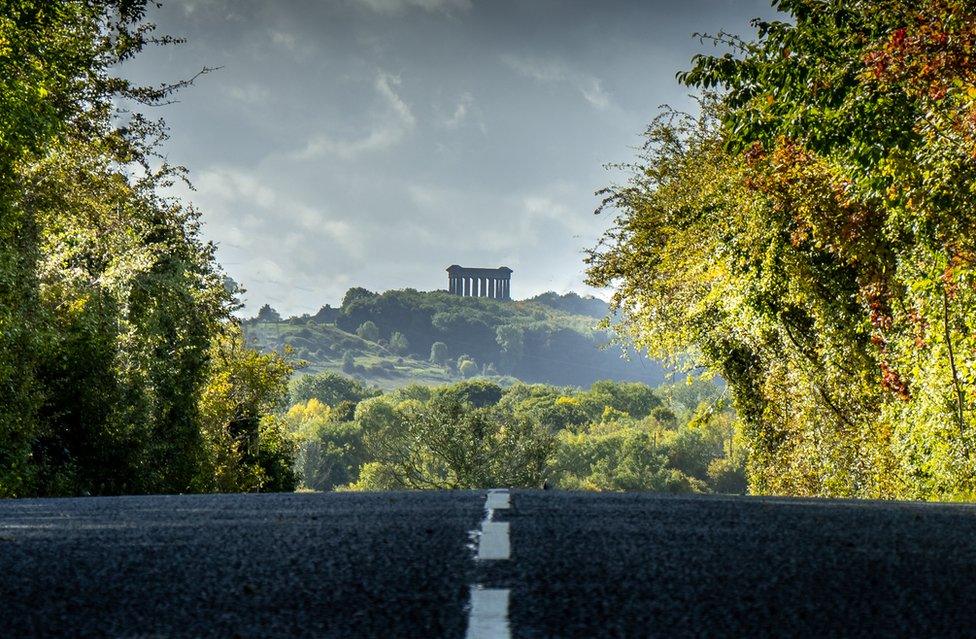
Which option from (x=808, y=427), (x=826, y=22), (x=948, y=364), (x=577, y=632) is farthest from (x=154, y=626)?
(x=808, y=427)

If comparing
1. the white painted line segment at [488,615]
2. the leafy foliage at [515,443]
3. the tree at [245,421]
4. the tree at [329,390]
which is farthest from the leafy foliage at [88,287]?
the tree at [329,390]

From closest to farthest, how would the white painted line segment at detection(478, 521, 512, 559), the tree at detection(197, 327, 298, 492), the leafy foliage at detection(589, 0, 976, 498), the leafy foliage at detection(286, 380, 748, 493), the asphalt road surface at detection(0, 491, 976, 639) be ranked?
1. the asphalt road surface at detection(0, 491, 976, 639)
2. the white painted line segment at detection(478, 521, 512, 559)
3. the leafy foliage at detection(589, 0, 976, 498)
4. the tree at detection(197, 327, 298, 492)
5. the leafy foliage at detection(286, 380, 748, 493)

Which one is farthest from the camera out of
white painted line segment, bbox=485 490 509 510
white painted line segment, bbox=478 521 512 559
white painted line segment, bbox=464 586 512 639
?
white painted line segment, bbox=485 490 509 510

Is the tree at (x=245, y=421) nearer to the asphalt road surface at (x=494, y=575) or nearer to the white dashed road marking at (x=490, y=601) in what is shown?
the asphalt road surface at (x=494, y=575)

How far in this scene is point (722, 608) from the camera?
10.2 ft

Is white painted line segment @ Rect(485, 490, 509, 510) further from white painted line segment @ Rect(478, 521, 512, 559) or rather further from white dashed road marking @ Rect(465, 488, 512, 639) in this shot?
white dashed road marking @ Rect(465, 488, 512, 639)

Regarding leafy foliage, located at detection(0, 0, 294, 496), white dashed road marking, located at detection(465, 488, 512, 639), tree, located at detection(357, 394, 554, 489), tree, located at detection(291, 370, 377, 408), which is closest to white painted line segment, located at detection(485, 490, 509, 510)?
white dashed road marking, located at detection(465, 488, 512, 639)

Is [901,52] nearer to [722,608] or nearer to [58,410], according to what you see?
[722,608]

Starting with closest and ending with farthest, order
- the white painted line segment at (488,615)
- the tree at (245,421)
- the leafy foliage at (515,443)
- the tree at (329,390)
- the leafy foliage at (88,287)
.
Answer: the white painted line segment at (488,615) < the leafy foliage at (88,287) < the tree at (245,421) < the leafy foliage at (515,443) < the tree at (329,390)

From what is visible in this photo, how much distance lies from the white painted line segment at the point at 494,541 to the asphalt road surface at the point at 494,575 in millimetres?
18

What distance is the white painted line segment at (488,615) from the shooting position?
2797 millimetres

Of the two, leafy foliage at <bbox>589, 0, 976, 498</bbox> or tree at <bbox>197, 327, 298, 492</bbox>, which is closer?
leafy foliage at <bbox>589, 0, 976, 498</bbox>

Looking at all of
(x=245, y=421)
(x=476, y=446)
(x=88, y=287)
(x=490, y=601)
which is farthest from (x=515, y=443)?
(x=490, y=601)

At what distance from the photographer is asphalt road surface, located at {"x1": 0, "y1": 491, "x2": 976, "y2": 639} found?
9.74ft
